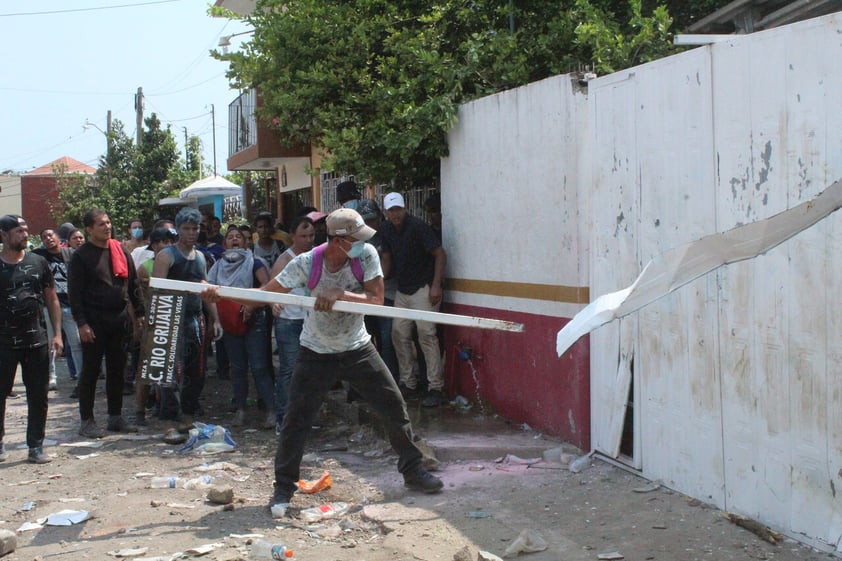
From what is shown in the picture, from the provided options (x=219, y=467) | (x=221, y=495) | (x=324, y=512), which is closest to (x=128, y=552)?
(x=221, y=495)

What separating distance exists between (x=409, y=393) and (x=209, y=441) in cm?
212

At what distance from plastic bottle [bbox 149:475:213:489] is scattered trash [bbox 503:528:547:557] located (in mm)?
2631

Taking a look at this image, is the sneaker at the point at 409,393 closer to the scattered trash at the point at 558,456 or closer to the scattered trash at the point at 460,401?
the scattered trash at the point at 460,401

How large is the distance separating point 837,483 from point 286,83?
7228mm

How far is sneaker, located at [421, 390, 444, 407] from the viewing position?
8742 mm

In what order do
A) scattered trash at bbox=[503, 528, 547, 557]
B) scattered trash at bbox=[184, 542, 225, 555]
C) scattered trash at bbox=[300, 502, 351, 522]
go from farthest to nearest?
scattered trash at bbox=[300, 502, 351, 522] → scattered trash at bbox=[184, 542, 225, 555] → scattered trash at bbox=[503, 528, 547, 557]

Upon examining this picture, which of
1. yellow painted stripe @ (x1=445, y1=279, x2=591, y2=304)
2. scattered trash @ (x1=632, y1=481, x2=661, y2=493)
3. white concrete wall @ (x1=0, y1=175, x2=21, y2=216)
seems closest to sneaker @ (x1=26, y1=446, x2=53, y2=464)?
yellow painted stripe @ (x1=445, y1=279, x2=591, y2=304)

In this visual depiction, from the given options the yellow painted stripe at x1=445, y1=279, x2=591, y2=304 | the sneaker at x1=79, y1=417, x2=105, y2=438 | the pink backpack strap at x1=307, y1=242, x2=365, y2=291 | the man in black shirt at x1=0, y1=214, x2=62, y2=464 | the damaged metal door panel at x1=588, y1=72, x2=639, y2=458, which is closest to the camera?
the pink backpack strap at x1=307, y1=242, x2=365, y2=291

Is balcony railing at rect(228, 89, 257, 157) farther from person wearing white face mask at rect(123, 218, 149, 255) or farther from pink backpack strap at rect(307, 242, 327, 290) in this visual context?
pink backpack strap at rect(307, 242, 327, 290)

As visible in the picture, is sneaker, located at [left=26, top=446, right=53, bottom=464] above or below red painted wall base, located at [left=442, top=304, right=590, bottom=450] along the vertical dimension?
below

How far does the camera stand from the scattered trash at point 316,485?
6352mm

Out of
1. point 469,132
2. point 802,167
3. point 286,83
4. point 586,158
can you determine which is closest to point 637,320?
point 586,158

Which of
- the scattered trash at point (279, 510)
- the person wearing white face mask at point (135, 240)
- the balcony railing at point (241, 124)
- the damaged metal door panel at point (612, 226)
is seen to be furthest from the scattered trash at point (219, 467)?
the balcony railing at point (241, 124)

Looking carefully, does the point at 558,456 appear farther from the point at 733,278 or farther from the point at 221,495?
the point at 221,495
